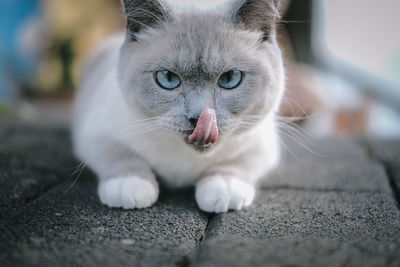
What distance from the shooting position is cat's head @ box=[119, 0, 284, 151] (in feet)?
3.92

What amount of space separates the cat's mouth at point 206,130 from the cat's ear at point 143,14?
442mm

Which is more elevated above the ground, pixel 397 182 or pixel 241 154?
pixel 397 182

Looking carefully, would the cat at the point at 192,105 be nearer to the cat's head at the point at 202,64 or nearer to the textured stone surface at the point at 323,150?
the cat's head at the point at 202,64

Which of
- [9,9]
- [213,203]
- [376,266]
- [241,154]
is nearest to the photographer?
[376,266]

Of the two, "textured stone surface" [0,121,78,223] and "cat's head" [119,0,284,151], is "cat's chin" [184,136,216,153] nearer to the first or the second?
"cat's head" [119,0,284,151]

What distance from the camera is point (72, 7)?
14.5ft

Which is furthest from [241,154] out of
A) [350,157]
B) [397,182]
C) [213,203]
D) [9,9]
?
[9,9]

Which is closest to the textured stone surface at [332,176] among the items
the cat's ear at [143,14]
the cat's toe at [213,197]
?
the cat's toe at [213,197]

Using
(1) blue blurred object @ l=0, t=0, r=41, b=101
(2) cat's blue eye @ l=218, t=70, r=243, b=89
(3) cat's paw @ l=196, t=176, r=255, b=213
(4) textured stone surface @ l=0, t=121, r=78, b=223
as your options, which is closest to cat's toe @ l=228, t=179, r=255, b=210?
(3) cat's paw @ l=196, t=176, r=255, b=213

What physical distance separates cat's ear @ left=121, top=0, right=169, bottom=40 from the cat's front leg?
46cm

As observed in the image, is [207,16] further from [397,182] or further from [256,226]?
[397,182]

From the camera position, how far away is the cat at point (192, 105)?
3.93ft

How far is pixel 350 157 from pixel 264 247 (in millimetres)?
1334

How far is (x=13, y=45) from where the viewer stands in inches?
160
